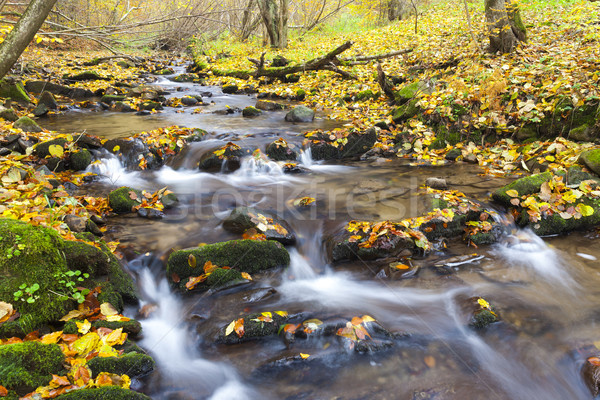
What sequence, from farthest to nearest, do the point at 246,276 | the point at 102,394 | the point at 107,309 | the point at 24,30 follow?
the point at 24,30 < the point at 246,276 < the point at 107,309 < the point at 102,394

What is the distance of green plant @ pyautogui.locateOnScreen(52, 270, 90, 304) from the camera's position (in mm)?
2836

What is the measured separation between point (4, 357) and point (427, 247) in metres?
4.21

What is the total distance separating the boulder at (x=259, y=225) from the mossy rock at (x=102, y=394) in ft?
8.98

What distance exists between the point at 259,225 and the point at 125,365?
251 centimetres

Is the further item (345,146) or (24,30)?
(345,146)

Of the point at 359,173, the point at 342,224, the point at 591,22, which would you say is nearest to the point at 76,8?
the point at 359,173

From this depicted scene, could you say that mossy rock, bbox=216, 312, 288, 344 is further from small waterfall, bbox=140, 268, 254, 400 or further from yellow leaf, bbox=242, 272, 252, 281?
yellow leaf, bbox=242, 272, 252, 281

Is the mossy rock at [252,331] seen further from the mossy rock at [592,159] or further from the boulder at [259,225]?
the mossy rock at [592,159]

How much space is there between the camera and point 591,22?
1052cm

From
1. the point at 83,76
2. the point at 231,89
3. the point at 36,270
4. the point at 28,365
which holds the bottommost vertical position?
the point at 28,365

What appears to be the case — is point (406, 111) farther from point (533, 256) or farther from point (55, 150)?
point (55, 150)

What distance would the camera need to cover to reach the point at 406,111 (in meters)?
8.91

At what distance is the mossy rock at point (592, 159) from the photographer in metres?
4.98

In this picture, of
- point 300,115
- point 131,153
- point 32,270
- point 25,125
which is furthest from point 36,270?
point 300,115
